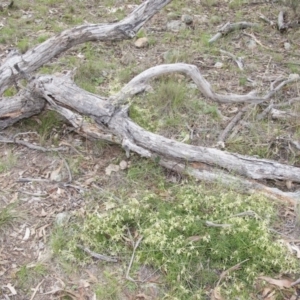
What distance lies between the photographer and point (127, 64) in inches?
212

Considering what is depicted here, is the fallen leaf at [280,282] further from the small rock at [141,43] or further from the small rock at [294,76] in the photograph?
the small rock at [141,43]

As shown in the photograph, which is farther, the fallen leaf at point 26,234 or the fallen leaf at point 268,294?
the fallen leaf at point 26,234

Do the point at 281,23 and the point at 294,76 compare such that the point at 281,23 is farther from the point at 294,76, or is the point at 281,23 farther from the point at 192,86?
the point at 192,86

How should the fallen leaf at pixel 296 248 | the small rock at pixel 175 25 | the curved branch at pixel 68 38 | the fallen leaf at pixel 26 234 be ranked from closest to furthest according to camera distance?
the fallen leaf at pixel 296 248 → the fallen leaf at pixel 26 234 → the curved branch at pixel 68 38 → the small rock at pixel 175 25

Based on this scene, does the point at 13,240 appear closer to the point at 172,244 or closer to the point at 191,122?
the point at 172,244

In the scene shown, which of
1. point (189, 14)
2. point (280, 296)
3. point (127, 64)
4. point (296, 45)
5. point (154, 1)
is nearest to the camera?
point (280, 296)

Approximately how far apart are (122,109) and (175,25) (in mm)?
2762

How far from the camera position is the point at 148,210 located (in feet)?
11.0

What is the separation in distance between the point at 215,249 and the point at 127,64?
2924 millimetres

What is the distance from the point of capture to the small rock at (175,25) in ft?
20.4

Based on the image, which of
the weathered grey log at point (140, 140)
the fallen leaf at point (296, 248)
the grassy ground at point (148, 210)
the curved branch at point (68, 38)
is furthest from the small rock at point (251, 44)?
the fallen leaf at point (296, 248)

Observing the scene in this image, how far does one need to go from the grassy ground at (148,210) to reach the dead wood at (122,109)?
0.41ft

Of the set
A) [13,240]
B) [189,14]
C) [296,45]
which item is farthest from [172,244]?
[189,14]

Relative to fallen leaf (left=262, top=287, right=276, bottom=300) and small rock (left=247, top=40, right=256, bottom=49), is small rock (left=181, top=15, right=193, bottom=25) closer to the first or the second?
small rock (left=247, top=40, right=256, bottom=49)
